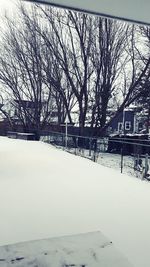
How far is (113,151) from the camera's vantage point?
1020 centimetres

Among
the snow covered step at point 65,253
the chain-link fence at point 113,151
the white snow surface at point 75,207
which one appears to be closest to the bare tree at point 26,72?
the chain-link fence at point 113,151

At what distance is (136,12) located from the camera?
3.30 meters

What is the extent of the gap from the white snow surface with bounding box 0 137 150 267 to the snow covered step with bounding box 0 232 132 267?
0.15 meters

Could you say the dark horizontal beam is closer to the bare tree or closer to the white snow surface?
the white snow surface

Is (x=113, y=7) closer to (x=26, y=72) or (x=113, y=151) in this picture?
(x=113, y=151)

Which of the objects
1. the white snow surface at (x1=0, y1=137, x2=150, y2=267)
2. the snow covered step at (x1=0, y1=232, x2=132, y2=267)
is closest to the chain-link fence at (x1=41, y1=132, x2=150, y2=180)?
the white snow surface at (x1=0, y1=137, x2=150, y2=267)

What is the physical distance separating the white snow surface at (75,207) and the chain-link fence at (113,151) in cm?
103

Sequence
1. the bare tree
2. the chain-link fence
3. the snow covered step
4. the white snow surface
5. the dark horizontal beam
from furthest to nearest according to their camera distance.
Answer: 1. the bare tree
2. the chain-link fence
3. the white snow surface
4. the dark horizontal beam
5. the snow covered step

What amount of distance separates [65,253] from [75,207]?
61.9 inches

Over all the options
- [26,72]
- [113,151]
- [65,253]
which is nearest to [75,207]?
[65,253]

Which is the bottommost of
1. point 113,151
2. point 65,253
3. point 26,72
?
point 65,253

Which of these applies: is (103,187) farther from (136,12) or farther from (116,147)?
(116,147)

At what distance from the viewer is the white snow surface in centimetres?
341

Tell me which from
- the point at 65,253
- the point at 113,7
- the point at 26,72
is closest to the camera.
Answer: the point at 65,253
